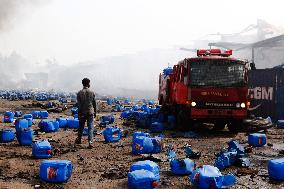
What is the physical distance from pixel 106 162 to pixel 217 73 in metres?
6.00

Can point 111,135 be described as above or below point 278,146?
above

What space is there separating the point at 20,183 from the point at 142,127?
930 cm

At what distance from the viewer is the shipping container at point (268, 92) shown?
17875mm

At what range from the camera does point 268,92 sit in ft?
60.8

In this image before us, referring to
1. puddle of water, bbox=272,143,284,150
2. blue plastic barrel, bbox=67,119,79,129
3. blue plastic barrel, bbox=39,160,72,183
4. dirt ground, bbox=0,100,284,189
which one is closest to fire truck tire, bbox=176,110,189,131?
dirt ground, bbox=0,100,284,189

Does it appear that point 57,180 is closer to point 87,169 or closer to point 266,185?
point 87,169

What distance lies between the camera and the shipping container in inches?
704

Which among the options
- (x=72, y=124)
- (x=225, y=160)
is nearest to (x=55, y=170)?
(x=225, y=160)

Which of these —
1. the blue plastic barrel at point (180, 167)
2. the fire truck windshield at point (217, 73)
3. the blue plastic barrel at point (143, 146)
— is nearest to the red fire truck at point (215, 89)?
the fire truck windshield at point (217, 73)

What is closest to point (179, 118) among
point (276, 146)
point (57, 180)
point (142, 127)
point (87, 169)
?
point (142, 127)

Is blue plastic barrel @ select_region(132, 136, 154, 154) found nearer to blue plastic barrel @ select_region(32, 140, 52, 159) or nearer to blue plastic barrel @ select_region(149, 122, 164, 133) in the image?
blue plastic barrel @ select_region(32, 140, 52, 159)

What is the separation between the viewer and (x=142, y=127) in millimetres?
15523

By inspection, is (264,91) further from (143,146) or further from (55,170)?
(55,170)

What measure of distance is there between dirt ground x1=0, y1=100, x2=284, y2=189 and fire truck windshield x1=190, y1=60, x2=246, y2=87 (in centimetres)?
179
